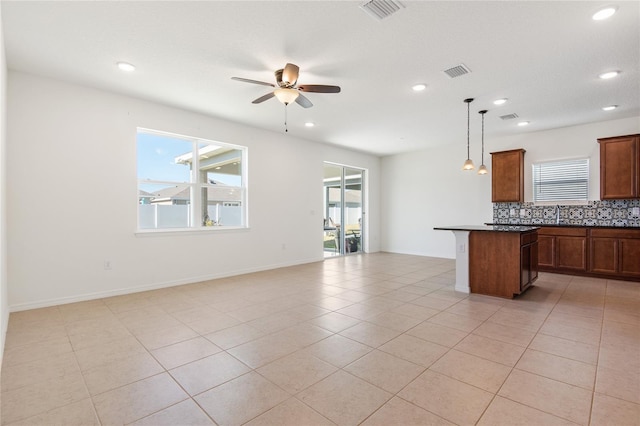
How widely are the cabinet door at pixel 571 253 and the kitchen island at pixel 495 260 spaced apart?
147 centimetres

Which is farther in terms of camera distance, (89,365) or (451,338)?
(451,338)

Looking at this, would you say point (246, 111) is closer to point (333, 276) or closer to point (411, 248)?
point (333, 276)

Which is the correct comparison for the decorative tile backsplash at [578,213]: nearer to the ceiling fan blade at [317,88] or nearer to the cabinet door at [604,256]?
the cabinet door at [604,256]

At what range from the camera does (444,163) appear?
306 inches

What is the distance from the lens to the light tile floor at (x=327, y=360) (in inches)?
71.8

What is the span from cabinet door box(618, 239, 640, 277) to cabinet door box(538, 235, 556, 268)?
0.90m

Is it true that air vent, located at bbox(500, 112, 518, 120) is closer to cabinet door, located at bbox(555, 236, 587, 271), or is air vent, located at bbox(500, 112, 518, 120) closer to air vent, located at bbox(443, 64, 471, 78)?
air vent, located at bbox(443, 64, 471, 78)

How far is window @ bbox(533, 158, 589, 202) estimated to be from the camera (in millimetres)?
5887

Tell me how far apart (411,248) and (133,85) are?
7235 millimetres

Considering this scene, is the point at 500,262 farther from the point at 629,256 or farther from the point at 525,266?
the point at 629,256

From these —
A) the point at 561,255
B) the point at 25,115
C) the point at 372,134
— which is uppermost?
the point at 372,134

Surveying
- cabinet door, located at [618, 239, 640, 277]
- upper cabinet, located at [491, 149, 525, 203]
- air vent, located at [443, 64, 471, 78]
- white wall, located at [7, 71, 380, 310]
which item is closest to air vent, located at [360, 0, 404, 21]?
air vent, located at [443, 64, 471, 78]

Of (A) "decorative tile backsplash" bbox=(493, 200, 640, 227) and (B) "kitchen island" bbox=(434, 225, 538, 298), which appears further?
(A) "decorative tile backsplash" bbox=(493, 200, 640, 227)

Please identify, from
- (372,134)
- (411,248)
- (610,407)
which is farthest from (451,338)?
(411,248)
